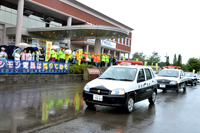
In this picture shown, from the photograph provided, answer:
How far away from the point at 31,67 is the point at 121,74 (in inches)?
366

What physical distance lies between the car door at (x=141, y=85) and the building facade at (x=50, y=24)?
51.2ft

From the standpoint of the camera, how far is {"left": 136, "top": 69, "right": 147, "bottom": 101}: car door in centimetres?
741

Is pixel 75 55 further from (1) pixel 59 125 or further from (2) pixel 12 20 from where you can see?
(1) pixel 59 125

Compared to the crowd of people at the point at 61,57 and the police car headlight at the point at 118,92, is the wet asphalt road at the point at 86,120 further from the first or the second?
the crowd of people at the point at 61,57

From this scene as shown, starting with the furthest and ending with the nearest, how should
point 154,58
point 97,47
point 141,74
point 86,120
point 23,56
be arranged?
point 154,58
point 97,47
point 23,56
point 141,74
point 86,120

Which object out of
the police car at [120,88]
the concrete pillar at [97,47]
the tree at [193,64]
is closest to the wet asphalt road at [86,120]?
the police car at [120,88]

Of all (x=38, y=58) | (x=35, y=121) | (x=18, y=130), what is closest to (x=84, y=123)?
(x=35, y=121)

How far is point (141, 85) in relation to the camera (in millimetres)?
7633

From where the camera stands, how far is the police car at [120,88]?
21.3 feet

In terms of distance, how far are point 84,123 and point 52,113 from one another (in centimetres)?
139

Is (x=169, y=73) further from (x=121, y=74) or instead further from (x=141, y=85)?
(x=121, y=74)

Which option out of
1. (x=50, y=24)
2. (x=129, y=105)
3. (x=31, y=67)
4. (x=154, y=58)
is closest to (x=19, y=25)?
(x=50, y=24)

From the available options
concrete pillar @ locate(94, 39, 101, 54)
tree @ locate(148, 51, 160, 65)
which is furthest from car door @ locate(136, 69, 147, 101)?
tree @ locate(148, 51, 160, 65)

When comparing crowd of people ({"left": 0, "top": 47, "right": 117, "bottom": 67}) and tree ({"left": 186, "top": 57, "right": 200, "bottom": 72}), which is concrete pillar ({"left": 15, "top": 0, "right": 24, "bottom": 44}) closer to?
crowd of people ({"left": 0, "top": 47, "right": 117, "bottom": 67})
